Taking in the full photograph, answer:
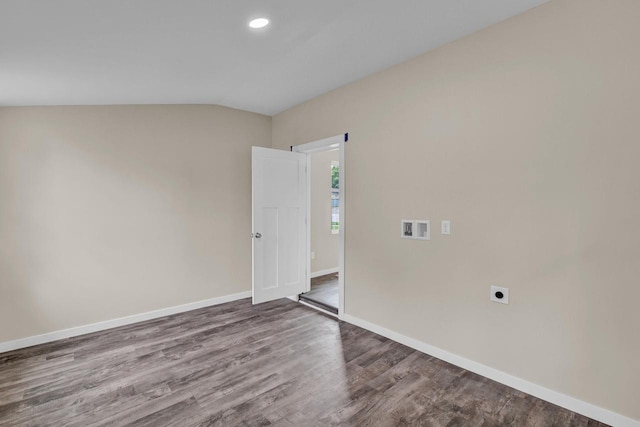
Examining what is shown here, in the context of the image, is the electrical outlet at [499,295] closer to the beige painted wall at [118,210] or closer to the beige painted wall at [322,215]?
the beige painted wall at [118,210]

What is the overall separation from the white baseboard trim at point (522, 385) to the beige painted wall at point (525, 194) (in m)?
0.05

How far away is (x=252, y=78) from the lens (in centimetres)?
300

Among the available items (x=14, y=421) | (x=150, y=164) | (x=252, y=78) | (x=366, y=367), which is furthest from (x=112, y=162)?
(x=366, y=367)

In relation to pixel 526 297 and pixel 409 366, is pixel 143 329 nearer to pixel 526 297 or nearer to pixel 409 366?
pixel 409 366

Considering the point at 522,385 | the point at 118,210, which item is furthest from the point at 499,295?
the point at 118,210

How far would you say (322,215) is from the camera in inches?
218

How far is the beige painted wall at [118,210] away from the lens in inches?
112

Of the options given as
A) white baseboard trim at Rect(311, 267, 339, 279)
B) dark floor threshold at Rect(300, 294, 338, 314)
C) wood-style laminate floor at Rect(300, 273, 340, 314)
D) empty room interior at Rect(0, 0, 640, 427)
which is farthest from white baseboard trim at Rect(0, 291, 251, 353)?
white baseboard trim at Rect(311, 267, 339, 279)

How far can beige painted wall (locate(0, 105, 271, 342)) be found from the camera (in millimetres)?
2852

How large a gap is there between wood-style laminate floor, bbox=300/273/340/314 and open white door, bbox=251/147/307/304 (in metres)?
0.22

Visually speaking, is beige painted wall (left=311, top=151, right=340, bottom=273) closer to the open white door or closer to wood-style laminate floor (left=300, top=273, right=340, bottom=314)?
wood-style laminate floor (left=300, top=273, right=340, bottom=314)

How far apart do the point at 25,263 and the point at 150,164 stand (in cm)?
146

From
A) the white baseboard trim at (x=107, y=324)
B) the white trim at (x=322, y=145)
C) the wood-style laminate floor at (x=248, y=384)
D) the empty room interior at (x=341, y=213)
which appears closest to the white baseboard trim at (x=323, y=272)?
the empty room interior at (x=341, y=213)

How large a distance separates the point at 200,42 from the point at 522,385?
3.28 m
